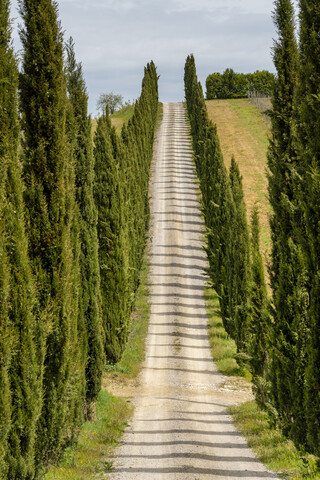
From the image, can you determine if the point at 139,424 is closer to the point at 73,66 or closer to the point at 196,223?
the point at 73,66

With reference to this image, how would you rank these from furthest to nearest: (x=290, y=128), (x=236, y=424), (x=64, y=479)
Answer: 1. (x=236, y=424)
2. (x=290, y=128)
3. (x=64, y=479)

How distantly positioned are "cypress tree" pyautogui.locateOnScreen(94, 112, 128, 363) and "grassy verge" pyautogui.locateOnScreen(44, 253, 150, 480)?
45.2 inches

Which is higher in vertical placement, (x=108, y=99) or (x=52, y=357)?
(x=108, y=99)

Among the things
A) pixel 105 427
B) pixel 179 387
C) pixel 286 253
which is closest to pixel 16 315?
pixel 286 253

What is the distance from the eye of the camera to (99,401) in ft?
55.1

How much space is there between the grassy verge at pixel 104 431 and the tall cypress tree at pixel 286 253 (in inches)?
173

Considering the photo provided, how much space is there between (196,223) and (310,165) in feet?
110

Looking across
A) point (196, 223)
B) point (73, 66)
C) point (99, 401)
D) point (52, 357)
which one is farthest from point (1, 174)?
point (196, 223)

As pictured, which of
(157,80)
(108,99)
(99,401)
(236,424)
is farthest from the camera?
(108,99)

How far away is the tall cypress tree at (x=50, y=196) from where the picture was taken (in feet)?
35.3

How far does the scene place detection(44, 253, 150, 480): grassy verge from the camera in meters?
11.3

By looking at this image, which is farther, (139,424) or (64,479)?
(139,424)

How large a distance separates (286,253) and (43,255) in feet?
18.9

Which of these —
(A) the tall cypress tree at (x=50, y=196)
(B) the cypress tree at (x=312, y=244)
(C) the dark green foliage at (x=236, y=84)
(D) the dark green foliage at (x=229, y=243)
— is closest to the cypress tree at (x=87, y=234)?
(A) the tall cypress tree at (x=50, y=196)
